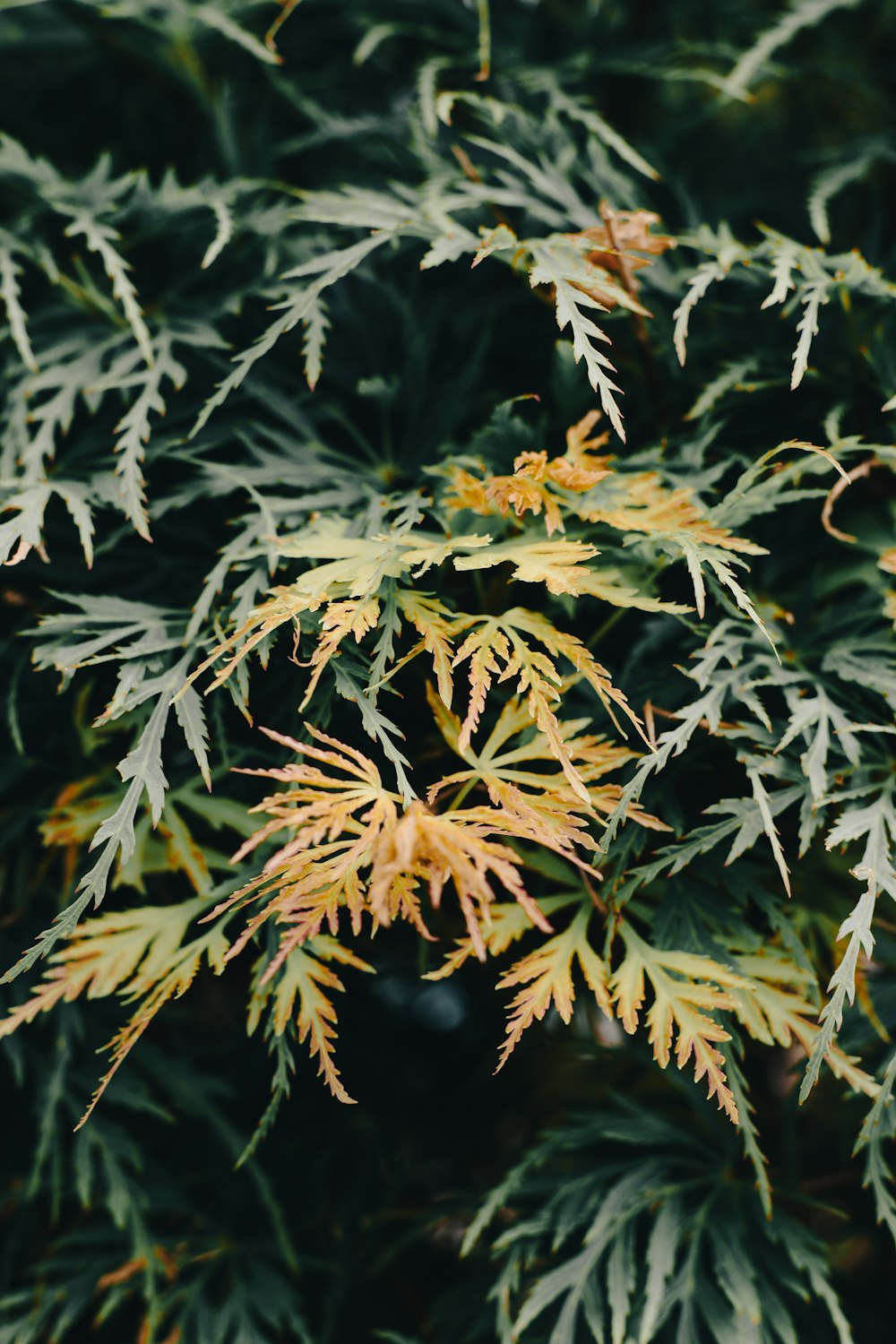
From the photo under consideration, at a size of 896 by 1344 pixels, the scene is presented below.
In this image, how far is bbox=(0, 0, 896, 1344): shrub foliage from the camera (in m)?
0.79

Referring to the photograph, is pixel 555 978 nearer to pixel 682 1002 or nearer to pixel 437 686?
pixel 682 1002

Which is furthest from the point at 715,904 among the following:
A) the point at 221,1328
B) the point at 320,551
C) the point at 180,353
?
the point at 180,353

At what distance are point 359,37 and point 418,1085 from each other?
55.5 inches

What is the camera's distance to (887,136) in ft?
4.02

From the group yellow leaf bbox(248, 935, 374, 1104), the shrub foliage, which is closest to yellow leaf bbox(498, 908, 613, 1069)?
the shrub foliage

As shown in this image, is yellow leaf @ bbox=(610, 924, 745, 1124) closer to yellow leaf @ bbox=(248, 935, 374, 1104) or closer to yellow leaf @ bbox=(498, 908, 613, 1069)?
yellow leaf @ bbox=(498, 908, 613, 1069)

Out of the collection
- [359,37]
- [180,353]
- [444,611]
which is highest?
[359,37]

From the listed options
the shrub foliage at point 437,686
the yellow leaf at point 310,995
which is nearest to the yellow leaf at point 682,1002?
the shrub foliage at point 437,686

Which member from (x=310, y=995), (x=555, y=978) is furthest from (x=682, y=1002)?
(x=310, y=995)

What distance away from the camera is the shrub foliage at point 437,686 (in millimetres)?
794

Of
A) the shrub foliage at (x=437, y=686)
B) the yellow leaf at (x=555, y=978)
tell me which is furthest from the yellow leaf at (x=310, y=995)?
the yellow leaf at (x=555, y=978)

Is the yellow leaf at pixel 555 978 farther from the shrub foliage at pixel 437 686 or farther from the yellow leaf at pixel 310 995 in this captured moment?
the yellow leaf at pixel 310 995

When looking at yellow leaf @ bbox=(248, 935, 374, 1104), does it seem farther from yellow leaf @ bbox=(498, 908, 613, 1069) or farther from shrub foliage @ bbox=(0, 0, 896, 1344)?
yellow leaf @ bbox=(498, 908, 613, 1069)

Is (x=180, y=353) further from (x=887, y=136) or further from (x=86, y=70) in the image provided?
(x=887, y=136)
